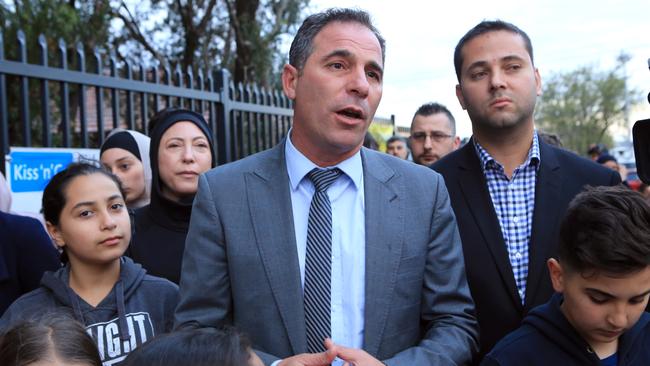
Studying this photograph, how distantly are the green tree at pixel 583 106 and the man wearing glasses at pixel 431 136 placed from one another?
48.3 meters

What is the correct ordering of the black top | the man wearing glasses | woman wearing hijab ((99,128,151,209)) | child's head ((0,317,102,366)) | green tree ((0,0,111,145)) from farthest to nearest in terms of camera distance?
green tree ((0,0,111,145)) < the man wearing glasses < woman wearing hijab ((99,128,151,209)) < the black top < child's head ((0,317,102,366))

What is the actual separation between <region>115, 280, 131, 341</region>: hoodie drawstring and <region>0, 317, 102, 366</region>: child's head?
1.80 feet

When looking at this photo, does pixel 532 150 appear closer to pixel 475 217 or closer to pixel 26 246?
pixel 475 217

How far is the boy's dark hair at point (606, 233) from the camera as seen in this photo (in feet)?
6.55

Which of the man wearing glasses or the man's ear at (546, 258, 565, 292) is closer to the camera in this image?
the man's ear at (546, 258, 565, 292)

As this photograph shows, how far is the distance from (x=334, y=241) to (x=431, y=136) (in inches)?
144

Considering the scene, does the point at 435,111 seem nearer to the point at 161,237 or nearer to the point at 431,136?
the point at 431,136

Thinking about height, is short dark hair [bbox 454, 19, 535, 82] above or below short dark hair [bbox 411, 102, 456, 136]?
above

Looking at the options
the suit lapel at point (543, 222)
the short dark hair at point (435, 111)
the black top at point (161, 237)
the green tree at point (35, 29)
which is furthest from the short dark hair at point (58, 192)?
the green tree at point (35, 29)

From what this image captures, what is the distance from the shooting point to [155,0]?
14039 millimetres

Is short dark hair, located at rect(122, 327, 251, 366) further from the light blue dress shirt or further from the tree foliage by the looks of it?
the tree foliage

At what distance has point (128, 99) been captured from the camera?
5340mm

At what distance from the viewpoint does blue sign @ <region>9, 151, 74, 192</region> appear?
4.06m

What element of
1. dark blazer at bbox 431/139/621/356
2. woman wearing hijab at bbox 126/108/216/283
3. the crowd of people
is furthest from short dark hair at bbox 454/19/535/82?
woman wearing hijab at bbox 126/108/216/283
